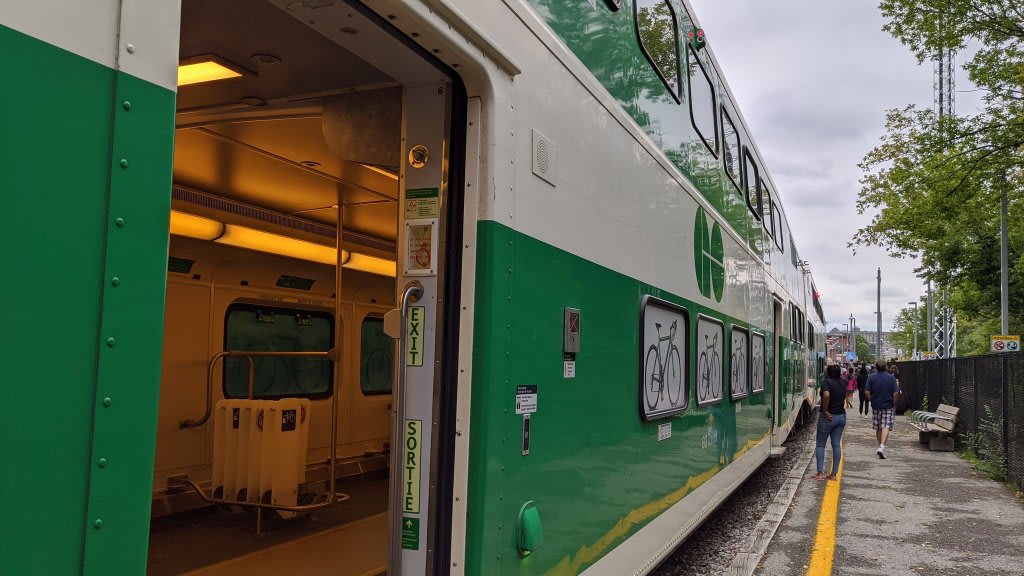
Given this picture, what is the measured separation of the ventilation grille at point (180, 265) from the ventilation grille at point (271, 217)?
69cm

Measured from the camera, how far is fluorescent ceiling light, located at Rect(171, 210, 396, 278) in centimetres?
629

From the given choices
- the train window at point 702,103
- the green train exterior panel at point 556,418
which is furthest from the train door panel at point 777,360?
the green train exterior panel at point 556,418

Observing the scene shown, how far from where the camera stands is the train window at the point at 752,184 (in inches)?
347

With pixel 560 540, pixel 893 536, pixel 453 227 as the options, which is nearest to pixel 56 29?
pixel 453 227

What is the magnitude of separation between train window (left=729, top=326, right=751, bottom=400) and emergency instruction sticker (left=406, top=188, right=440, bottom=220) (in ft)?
16.1

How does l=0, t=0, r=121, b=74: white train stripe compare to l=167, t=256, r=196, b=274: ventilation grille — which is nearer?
l=0, t=0, r=121, b=74: white train stripe

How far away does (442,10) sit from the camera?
88.0 inches

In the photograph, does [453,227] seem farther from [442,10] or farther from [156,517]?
[156,517]

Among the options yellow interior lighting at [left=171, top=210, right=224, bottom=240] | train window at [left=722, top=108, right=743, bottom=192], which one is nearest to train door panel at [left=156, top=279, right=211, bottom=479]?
yellow interior lighting at [left=171, top=210, right=224, bottom=240]

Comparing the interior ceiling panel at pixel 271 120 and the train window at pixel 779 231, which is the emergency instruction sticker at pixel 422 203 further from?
the train window at pixel 779 231

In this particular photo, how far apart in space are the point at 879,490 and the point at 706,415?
5353 millimetres

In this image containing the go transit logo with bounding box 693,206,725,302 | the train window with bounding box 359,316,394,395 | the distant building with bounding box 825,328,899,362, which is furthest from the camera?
the distant building with bounding box 825,328,899,362

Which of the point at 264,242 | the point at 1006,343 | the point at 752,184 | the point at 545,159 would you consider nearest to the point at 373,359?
the point at 264,242

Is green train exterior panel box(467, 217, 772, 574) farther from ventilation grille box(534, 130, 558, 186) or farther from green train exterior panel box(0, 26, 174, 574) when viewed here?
green train exterior panel box(0, 26, 174, 574)
